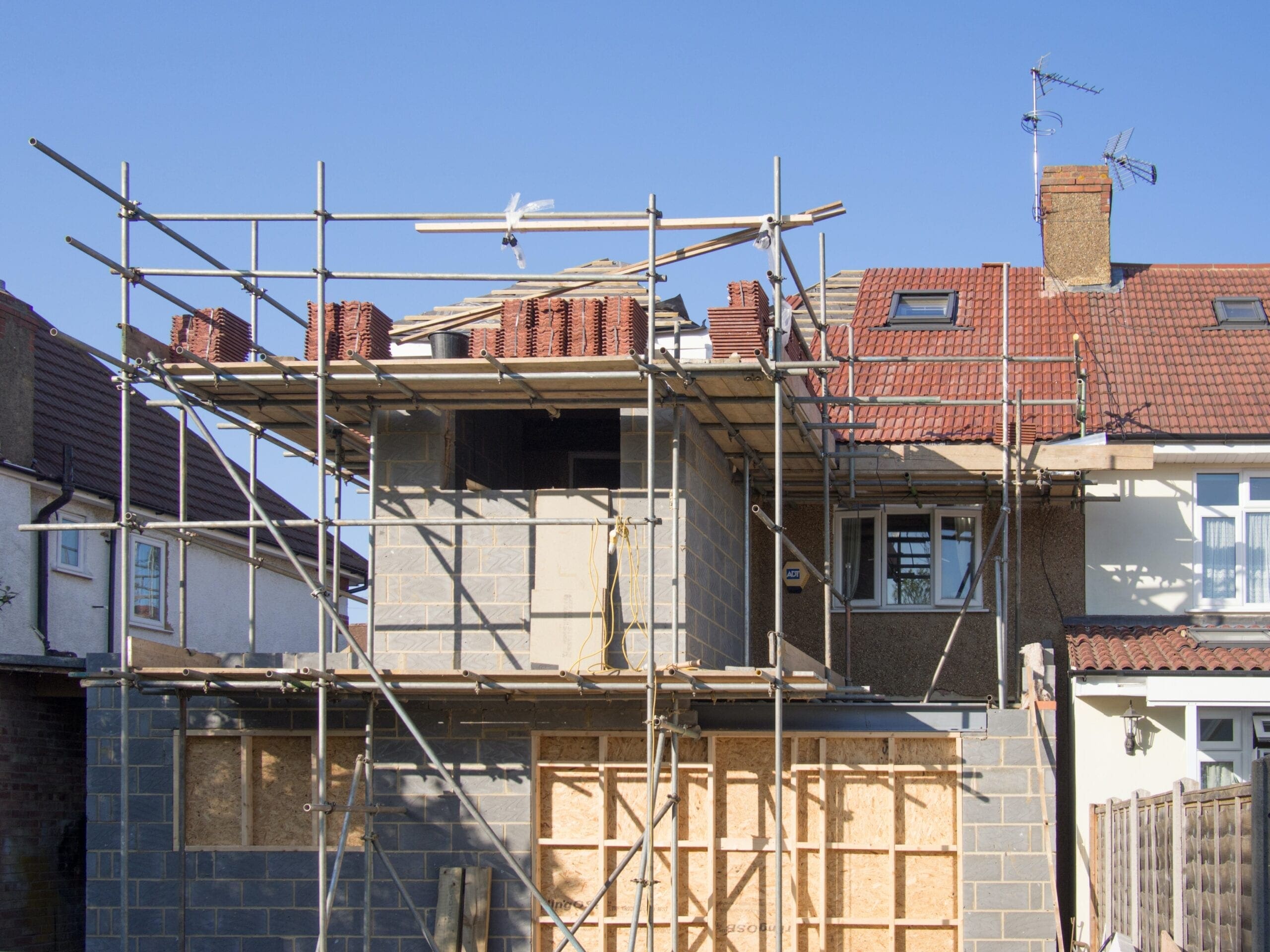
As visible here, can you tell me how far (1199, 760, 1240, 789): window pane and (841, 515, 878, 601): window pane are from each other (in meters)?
3.90

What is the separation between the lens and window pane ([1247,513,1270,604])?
17078 mm

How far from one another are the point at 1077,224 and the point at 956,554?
5.71 meters

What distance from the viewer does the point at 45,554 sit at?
19.0m

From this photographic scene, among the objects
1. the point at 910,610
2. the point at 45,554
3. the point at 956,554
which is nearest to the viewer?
the point at 910,610

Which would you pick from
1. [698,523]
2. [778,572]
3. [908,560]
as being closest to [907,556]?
[908,560]

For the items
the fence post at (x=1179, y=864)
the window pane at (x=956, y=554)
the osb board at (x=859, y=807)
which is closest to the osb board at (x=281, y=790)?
the osb board at (x=859, y=807)

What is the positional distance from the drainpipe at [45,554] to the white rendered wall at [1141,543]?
1160 centimetres

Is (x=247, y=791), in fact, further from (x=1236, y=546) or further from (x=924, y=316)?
(x=924, y=316)

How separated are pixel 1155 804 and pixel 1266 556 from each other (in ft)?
21.5

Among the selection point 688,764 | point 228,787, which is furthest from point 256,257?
point 688,764

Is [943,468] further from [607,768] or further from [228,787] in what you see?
[228,787]

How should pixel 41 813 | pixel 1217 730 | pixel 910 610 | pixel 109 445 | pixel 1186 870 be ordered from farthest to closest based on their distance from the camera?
pixel 109 445 → pixel 910 610 → pixel 41 813 → pixel 1217 730 → pixel 1186 870

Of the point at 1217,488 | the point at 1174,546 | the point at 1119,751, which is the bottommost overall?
the point at 1119,751

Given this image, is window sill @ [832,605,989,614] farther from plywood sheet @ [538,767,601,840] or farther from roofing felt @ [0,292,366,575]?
roofing felt @ [0,292,366,575]
